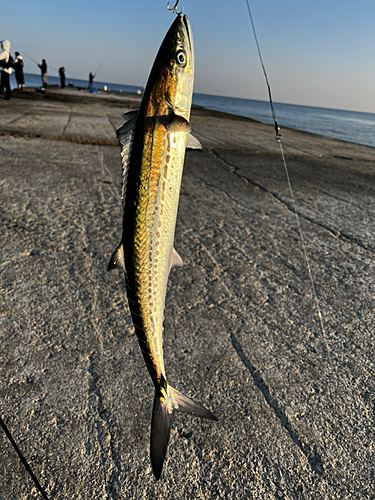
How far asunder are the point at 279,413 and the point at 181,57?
184cm

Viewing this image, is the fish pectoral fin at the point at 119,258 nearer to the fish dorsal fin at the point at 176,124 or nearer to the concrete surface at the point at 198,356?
the fish dorsal fin at the point at 176,124

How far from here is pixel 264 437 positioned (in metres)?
1.86

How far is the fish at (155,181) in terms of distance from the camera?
130cm

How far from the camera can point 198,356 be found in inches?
92.7

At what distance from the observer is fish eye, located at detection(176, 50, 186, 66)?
1371 mm

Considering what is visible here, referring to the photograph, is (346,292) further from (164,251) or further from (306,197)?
(306,197)

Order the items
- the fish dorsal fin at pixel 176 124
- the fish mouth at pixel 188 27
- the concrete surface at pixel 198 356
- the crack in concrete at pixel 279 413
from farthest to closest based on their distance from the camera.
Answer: the crack in concrete at pixel 279 413 → the concrete surface at pixel 198 356 → the fish mouth at pixel 188 27 → the fish dorsal fin at pixel 176 124

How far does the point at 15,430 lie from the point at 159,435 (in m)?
0.79

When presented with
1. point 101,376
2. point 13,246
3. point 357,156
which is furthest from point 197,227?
point 357,156

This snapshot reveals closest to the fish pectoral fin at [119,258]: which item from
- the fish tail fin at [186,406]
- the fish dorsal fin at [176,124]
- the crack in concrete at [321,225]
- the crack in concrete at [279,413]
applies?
the fish dorsal fin at [176,124]

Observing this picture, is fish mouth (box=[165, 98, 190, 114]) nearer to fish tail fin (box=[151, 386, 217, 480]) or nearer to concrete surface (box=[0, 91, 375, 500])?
fish tail fin (box=[151, 386, 217, 480])

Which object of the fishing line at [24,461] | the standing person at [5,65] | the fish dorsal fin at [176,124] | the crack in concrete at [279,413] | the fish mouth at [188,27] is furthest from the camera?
the standing person at [5,65]

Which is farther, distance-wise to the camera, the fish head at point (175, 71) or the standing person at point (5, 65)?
the standing person at point (5, 65)

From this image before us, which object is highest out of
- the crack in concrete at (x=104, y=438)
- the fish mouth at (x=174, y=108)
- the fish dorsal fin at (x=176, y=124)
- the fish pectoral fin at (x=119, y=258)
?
the fish mouth at (x=174, y=108)
